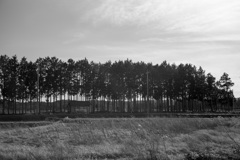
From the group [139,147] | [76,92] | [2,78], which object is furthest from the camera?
[76,92]

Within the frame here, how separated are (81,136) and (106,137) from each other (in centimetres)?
120

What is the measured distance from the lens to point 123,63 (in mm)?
77938

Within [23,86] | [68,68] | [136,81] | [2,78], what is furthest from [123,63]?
[2,78]

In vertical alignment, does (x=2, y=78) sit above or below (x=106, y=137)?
above

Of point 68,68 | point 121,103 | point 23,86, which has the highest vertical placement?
point 68,68

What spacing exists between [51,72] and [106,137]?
203 ft

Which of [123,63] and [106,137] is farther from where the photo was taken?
[123,63]

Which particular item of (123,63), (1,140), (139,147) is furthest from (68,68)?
(139,147)

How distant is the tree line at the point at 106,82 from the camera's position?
67.4m

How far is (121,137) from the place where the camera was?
36.0ft

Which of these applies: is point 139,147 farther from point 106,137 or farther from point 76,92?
point 76,92

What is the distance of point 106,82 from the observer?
75062 millimetres

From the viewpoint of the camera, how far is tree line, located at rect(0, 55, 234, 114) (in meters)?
67.4

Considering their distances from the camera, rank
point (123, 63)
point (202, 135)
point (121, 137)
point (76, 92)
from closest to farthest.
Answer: point (121, 137) → point (202, 135) → point (76, 92) → point (123, 63)
